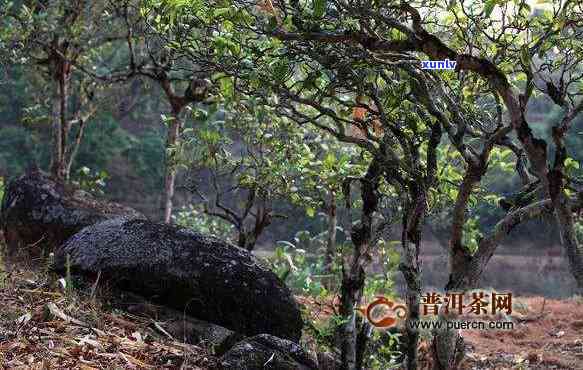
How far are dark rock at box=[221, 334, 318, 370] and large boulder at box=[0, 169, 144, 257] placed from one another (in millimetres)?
3302

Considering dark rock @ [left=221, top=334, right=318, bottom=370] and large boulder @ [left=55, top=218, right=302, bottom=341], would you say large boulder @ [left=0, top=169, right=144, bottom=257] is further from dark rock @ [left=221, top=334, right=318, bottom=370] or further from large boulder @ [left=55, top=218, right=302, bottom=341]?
dark rock @ [left=221, top=334, right=318, bottom=370]

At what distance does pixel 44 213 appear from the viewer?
24.6ft

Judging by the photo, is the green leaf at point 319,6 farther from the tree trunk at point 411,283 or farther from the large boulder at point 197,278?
the large boulder at point 197,278

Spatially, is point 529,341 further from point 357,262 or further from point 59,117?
point 59,117

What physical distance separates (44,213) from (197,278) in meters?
3.10

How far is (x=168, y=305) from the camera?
16.9 ft

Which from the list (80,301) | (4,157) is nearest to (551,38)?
(80,301)

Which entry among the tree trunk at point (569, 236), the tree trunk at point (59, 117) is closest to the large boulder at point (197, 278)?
the tree trunk at point (569, 236)

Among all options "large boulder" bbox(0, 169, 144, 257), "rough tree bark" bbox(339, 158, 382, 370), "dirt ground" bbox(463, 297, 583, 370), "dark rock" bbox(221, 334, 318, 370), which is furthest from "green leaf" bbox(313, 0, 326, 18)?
"dirt ground" bbox(463, 297, 583, 370)

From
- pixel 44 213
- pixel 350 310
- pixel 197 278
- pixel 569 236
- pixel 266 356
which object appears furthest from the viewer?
pixel 44 213

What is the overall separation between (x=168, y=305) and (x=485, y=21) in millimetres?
2894

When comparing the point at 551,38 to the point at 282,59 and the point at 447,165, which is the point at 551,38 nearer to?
the point at 282,59

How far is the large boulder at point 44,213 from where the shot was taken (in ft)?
23.9

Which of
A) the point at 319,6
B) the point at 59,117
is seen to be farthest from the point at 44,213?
the point at 319,6
